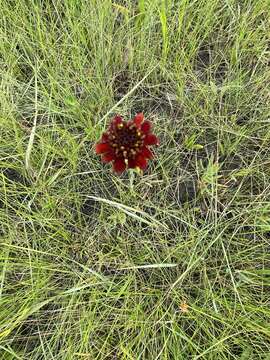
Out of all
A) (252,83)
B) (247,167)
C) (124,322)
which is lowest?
(124,322)

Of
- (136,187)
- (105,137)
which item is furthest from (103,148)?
(136,187)

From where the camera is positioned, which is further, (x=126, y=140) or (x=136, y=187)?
(x=136, y=187)

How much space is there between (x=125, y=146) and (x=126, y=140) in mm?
14

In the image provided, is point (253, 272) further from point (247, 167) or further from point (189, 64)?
point (189, 64)

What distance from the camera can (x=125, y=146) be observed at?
3.22ft

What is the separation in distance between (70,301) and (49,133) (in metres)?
0.47

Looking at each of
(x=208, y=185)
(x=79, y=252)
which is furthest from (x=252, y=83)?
(x=79, y=252)

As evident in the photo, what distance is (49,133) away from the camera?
1.29 m

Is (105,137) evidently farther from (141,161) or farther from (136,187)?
(136,187)

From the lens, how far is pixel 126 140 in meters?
0.99

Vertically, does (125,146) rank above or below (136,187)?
above

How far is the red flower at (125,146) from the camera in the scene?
982mm

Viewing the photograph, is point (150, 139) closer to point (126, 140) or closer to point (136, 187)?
point (126, 140)

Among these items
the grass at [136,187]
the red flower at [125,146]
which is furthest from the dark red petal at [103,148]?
the grass at [136,187]
